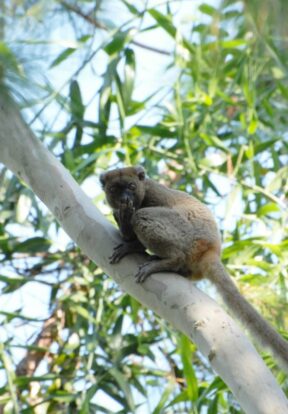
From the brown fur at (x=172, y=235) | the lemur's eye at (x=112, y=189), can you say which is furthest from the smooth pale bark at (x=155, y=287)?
the lemur's eye at (x=112, y=189)

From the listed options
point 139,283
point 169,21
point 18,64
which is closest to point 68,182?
point 139,283

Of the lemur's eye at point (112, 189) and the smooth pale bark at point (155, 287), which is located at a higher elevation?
the lemur's eye at point (112, 189)

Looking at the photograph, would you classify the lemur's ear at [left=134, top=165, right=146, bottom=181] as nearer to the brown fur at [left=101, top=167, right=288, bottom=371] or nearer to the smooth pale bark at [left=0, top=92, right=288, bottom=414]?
the brown fur at [left=101, top=167, right=288, bottom=371]

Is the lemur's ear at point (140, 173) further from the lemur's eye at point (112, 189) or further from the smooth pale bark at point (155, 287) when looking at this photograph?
the smooth pale bark at point (155, 287)

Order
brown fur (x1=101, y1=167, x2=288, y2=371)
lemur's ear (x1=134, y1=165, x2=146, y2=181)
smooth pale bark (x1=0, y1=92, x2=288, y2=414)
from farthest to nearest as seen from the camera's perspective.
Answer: lemur's ear (x1=134, y1=165, x2=146, y2=181) → brown fur (x1=101, y1=167, x2=288, y2=371) → smooth pale bark (x1=0, y1=92, x2=288, y2=414)

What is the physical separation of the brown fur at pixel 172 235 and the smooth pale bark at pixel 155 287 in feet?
0.30

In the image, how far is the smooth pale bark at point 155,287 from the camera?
2.68m

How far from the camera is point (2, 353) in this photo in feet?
18.7

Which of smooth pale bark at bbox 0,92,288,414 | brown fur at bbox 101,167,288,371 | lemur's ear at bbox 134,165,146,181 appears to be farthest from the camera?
lemur's ear at bbox 134,165,146,181

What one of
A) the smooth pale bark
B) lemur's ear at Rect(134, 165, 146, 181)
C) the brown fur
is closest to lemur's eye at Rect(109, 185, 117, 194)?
the brown fur

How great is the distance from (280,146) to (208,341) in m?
4.70

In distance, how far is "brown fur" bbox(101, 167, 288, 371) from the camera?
3645mm

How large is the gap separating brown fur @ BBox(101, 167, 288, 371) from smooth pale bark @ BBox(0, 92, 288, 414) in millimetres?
90

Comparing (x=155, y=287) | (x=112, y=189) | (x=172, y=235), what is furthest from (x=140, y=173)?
Answer: (x=155, y=287)
